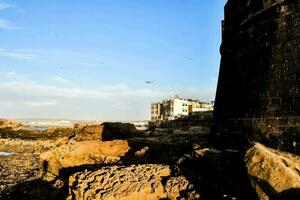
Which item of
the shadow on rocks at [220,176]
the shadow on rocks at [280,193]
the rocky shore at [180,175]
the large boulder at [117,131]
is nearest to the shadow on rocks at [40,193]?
the rocky shore at [180,175]

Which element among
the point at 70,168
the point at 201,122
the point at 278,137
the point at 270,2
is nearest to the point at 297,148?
the point at 278,137

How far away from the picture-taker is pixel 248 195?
6312 millimetres

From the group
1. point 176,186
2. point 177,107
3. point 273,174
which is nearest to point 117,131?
point 176,186

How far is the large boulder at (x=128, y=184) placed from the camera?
279 inches

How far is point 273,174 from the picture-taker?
5.95 metres

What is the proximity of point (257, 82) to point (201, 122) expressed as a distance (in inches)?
681

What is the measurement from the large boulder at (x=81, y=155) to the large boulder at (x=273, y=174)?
591cm

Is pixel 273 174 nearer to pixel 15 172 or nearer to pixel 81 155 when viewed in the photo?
pixel 81 155

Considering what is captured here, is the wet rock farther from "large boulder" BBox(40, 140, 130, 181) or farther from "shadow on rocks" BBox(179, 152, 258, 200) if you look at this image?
"shadow on rocks" BBox(179, 152, 258, 200)

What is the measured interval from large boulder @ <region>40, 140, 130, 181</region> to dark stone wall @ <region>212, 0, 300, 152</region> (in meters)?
3.57

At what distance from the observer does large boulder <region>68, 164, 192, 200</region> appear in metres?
7.09

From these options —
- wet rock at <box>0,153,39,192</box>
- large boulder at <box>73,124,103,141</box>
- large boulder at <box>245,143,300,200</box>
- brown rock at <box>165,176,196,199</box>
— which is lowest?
wet rock at <box>0,153,39,192</box>

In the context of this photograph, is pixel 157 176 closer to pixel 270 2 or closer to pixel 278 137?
pixel 278 137

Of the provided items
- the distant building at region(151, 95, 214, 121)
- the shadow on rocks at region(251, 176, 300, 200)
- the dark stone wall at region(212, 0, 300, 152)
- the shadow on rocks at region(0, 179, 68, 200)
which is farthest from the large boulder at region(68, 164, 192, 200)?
the distant building at region(151, 95, 214, 121)
